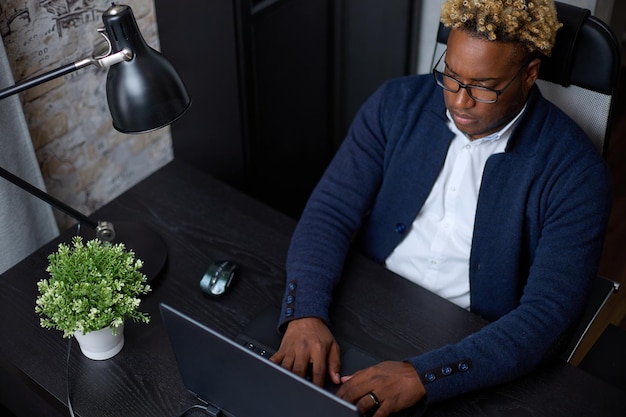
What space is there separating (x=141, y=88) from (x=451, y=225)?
79 cm

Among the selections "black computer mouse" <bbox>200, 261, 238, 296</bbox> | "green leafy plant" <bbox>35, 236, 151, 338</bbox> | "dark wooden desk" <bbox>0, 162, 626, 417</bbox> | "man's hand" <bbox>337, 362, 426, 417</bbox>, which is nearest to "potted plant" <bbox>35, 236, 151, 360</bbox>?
"green leafy plant" <bbox>35, 236, 151, 338</bbox>

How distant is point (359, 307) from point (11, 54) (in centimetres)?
94

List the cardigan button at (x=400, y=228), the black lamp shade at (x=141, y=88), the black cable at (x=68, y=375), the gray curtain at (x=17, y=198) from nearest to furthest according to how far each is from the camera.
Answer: the black lamp shade at (x=141, y=88)
the black cable at (x=68, y=375)
the gray curtain at (x=17, y=198)
the cardigan button at (x=400, y=228)

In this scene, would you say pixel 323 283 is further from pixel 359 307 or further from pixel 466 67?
pixel 466 67

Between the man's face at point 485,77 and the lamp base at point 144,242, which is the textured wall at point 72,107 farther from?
the man's face at point 485,77

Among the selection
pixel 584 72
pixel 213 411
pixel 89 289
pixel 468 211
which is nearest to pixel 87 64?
pixel 89 289

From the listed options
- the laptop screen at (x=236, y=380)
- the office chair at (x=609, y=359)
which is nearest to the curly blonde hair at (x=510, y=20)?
the office chair at (x=609, y=359)

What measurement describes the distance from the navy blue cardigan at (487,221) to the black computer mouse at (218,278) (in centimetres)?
13

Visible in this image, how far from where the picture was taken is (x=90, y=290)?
4.36 ft

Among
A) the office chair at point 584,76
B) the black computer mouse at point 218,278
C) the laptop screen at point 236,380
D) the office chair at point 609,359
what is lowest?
the office chair at point 609,359

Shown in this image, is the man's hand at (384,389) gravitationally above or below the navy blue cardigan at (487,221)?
below

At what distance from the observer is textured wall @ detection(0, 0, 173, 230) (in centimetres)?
170

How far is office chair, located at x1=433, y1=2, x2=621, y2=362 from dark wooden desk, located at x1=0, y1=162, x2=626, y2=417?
0.87ft

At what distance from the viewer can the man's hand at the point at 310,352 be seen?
1.41 meters
